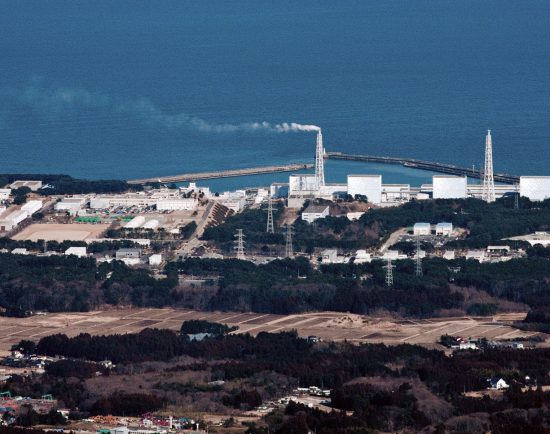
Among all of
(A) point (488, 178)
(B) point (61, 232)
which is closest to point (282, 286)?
(B) point (61, 232)

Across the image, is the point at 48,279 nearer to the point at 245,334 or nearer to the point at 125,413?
the point at 245,334

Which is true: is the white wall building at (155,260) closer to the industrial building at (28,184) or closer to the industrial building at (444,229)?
the industrial building at (444,229)

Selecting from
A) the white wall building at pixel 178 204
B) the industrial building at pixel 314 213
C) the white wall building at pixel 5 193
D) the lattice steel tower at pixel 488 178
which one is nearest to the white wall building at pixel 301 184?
the industrial building at pixel 314 213

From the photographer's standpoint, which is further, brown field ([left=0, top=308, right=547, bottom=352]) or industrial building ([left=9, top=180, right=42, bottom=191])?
industrial building ([left=9, top=180, right=42, bottom=191])

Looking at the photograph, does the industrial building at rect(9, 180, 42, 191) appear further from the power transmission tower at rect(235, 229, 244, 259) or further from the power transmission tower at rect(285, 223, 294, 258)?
the power transmission tower at rect(235, 229, 244, 259)

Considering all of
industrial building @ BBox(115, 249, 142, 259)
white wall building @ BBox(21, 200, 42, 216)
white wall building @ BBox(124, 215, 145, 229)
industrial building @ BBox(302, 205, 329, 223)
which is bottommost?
industrial building @ BBox(115, 249, 142, 259)

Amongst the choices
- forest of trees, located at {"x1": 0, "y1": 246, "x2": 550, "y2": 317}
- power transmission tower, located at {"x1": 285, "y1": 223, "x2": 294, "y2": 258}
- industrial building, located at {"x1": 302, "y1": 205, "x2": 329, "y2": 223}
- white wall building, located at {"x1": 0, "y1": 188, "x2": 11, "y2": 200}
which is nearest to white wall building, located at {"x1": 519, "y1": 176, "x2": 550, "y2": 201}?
industrial building, located at {"x1": 302, "y1": 205, "x2": 329, "y2": 223}
